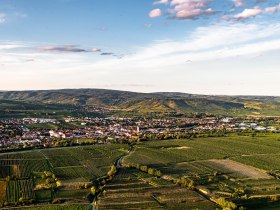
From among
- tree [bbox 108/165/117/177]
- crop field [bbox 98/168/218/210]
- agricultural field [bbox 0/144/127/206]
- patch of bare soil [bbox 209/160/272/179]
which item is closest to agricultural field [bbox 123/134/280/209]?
patch of bare soil [bbox 209/160/272/179]

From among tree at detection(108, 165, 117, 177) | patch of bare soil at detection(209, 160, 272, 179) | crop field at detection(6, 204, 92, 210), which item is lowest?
crop field at detection(6, 204, 92, 210)

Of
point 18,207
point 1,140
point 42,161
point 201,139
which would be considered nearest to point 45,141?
point 1,140

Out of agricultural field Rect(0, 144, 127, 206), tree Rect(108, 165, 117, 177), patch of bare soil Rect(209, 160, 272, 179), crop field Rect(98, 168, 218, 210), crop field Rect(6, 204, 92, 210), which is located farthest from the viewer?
patch of bare soil Rect(209, 160, 272, 179)

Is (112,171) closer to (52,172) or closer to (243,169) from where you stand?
(52,172)

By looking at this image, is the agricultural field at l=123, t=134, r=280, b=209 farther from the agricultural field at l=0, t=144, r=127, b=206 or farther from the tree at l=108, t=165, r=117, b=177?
the tree at l=108, t=165, r=117, b=177

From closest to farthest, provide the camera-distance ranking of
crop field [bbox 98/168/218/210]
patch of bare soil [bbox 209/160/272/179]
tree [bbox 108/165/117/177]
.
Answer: crop field [bbox 98/168/218/210] → tree [bbox 108/165/117/177] → patch of bare soil [bbox 209/160/272/179]

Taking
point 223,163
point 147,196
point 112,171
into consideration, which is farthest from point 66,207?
point 223,163

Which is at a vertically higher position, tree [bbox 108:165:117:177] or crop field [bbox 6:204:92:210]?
tree [bbox 108:165:117:177]
